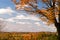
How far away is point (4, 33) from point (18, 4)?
5544 millimetres

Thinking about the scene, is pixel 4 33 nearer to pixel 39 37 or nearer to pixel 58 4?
pixel 39 37

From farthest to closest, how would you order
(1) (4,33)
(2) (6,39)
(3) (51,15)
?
(1) (4,33)
(2) (6,39)
(3) (51,15)

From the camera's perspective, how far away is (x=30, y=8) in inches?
1366

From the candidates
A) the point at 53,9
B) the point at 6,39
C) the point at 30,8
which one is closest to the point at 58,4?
the point at 53,9

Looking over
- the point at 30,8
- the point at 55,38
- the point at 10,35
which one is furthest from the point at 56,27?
the point at 10,35

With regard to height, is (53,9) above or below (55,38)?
above

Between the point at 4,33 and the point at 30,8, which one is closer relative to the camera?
the point at 30,8

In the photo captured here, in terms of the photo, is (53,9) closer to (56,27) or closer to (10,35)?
→ (56,27)

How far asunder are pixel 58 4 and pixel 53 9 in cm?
86

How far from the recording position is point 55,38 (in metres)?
34.7

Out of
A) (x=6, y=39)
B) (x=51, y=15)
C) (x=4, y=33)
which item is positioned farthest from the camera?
(x=4, y=33)

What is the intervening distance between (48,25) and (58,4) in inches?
99.0

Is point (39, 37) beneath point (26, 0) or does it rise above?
beneath

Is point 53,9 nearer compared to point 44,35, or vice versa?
point 53,9
